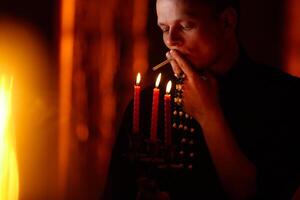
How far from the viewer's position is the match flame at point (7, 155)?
9.39 ft

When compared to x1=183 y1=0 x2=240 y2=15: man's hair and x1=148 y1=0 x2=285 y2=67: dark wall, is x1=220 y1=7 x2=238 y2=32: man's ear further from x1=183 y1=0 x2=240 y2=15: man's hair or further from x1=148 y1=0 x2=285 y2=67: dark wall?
x1=148 y1=0 x2=285 y2=67: dark wall

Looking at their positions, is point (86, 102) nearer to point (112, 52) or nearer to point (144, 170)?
point (112, 52)

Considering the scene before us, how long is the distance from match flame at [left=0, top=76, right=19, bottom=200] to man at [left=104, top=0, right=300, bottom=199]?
745 millimetres

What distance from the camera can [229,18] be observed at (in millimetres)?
2408

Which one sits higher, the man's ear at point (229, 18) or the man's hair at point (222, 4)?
the man's hair at point (222, 4)

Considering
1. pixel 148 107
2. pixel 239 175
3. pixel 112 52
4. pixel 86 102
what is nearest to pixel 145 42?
pixel 112 52

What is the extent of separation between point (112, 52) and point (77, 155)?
2.29 feet

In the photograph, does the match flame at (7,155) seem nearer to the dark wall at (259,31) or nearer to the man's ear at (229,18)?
the dark wall at (259,31)

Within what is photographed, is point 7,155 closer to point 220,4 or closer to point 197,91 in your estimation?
point 197,91

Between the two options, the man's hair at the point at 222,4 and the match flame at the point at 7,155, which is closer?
the man's hair at the point at 222,4

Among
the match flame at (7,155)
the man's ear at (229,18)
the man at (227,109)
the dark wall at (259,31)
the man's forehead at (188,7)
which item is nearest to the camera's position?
the man at (227,109)

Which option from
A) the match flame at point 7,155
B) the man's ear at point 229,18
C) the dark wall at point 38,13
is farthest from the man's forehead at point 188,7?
the match flame at point 7,155

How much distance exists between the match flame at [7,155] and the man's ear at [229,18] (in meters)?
1.31

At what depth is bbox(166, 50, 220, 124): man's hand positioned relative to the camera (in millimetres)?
2182
